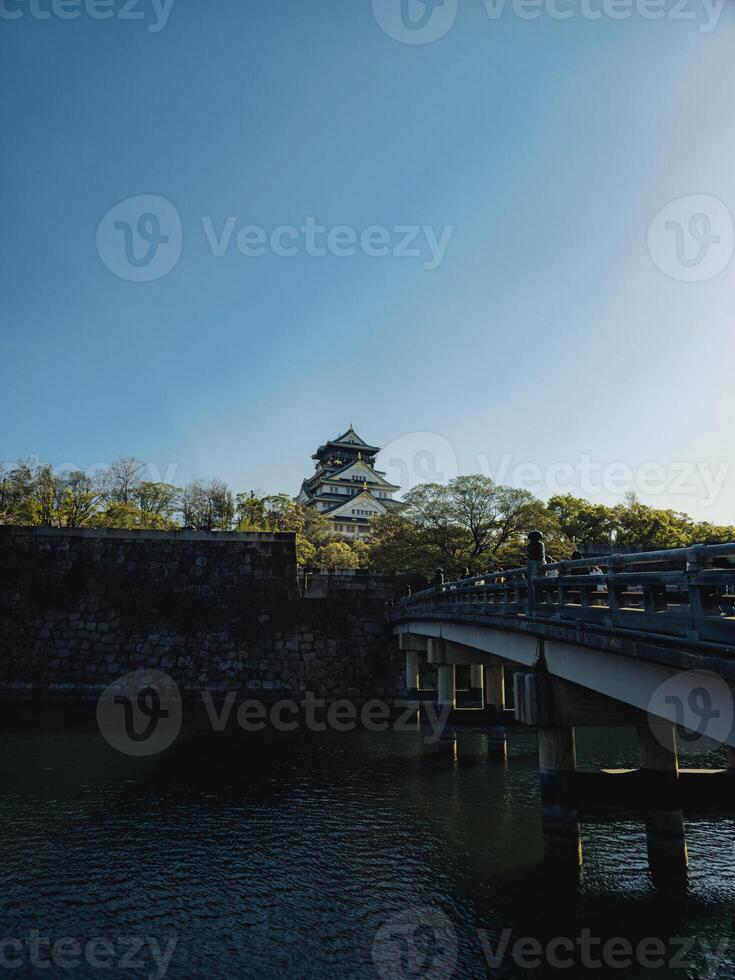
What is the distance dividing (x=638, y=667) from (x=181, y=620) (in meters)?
28.4

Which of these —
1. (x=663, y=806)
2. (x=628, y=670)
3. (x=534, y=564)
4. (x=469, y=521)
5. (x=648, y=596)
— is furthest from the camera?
(x=469, y=521)

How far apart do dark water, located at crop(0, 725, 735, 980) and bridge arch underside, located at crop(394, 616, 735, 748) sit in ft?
11.5

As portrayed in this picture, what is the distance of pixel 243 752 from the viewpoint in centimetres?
2122

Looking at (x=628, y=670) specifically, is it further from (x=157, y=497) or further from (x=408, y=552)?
(x=157, y=497)

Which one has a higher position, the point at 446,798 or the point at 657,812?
the point at 657,812

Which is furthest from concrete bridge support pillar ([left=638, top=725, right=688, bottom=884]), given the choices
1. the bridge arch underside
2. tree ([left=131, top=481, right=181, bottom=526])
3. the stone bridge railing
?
tree ([left=131, top=481, right=181, bottom=526])

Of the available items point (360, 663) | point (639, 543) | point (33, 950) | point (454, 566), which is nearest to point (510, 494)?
point (454, 566)

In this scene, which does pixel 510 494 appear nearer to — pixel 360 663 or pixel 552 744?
pixel 360 663

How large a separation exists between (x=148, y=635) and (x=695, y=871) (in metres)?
27.3

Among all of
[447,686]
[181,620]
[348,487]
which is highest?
[348,487]

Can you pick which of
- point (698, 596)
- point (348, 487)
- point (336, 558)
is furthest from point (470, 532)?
point (348, 487)

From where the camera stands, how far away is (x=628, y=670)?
27.8 ft

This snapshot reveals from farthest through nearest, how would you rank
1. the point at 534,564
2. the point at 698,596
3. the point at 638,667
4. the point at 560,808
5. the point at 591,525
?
the point at 591,525, the point at 534,564, the point at 560,808, the point at 638,667, the point at 698,596

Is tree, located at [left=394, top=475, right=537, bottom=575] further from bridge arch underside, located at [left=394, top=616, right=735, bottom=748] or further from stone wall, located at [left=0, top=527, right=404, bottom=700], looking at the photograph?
bridge arch underside, located at [left=394, top=616, right=735, bottom=748]
